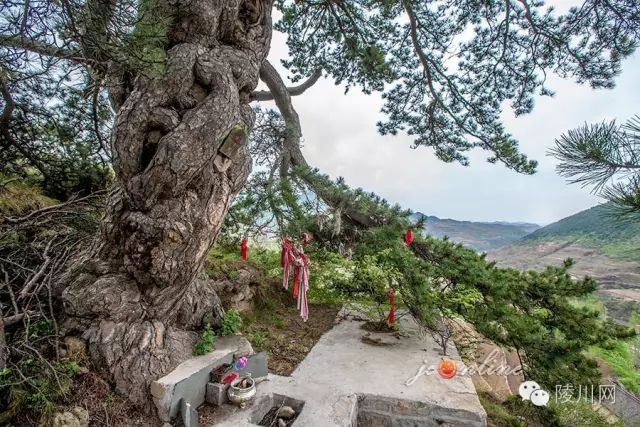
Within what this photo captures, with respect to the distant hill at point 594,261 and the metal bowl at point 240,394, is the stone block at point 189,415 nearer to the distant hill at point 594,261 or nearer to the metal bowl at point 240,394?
the metal bowl at point 240,394

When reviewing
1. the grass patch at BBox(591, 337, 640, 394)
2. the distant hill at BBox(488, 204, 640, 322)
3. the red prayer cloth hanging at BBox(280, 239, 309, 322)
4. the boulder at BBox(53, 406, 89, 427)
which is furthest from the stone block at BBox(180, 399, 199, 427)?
the grass patch at BBox(591, 337, 640, 394)

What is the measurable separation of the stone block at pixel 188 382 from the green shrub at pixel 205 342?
4 cm

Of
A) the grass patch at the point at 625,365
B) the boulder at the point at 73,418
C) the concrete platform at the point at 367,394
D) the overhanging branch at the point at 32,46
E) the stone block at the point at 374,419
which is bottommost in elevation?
the grass patch at the point at 625,365

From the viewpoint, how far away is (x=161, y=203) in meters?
2.32

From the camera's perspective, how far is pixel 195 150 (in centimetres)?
225

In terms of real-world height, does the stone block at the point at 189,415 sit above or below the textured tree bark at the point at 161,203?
below

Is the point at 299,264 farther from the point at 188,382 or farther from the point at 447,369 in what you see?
the point at 447,369

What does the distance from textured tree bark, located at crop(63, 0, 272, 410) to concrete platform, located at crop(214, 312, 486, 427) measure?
88cm

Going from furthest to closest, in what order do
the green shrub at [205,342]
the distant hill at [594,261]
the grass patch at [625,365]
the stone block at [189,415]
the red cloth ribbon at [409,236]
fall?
1. the distant hill at [594,261]
2. the grass patch at [625,365]
3. the red cloth ribbon at [409,236]
4. the green shrub at [205,342]
5. the stone block at [189,415]

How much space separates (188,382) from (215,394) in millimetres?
274

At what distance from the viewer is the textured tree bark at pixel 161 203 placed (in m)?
2.26

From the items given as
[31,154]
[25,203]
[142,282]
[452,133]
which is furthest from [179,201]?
[452,133]

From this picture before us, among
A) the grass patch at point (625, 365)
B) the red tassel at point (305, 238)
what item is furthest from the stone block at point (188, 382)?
the grass patch at point (625, 365)

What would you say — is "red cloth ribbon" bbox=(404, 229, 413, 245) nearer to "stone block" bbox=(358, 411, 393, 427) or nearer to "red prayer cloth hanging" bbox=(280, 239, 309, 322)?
"red prayer cloth hanging" bbox=(280, 239, 309, 322)
